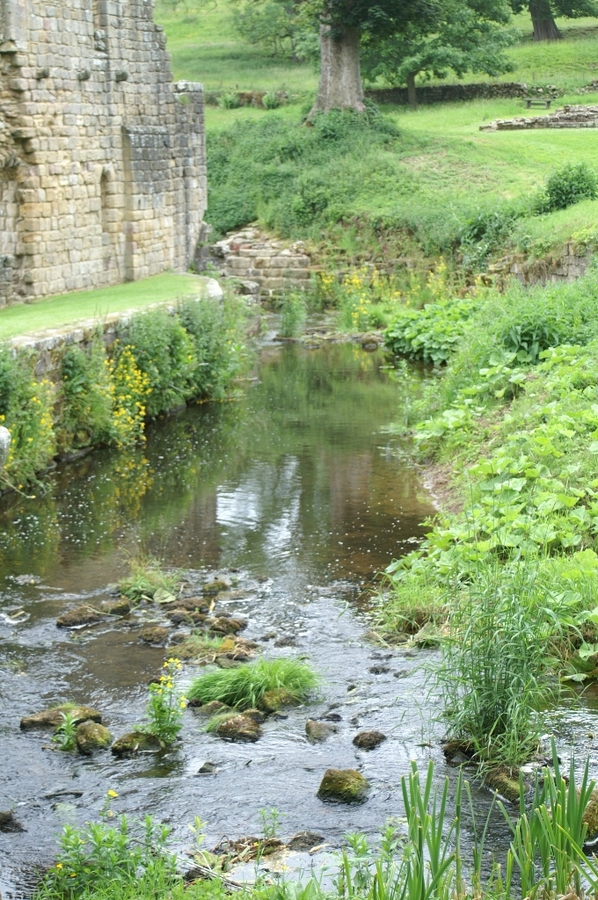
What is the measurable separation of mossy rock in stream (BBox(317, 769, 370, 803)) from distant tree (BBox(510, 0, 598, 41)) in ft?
133

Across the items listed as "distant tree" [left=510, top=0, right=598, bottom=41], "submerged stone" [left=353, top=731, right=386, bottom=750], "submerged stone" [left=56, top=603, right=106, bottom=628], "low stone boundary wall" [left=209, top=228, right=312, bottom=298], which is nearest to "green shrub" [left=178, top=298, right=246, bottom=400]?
"submerged stone" [left=56, top=603, right=106, bottom=628]

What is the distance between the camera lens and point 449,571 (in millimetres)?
8102

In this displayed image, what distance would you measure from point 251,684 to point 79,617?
182 centimetres

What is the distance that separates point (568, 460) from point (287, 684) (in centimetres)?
367

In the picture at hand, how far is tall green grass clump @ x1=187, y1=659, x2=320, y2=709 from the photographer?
666 cm

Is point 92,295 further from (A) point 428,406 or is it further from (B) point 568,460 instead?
(B) point 568,460

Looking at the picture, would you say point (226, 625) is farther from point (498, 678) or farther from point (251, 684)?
point (498, 678)

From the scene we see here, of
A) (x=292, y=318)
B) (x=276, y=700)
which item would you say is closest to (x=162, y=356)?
(x=292, y=318)

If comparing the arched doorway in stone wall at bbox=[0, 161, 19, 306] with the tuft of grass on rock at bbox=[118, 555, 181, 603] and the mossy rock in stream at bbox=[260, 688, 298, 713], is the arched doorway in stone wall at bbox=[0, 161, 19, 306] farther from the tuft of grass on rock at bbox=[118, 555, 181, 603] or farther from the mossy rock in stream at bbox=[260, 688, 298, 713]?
the mossy rock in stream at bbox=[260, 688, 298, 713]

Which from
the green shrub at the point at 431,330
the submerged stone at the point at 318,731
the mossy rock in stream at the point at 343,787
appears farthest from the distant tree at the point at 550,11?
the mossy rock in stream at the point at 343,787

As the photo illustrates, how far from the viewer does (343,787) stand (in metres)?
5.44

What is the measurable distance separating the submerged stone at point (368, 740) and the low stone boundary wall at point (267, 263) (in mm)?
17891

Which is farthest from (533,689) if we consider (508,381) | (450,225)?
(450,225)

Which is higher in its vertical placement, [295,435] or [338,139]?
[338,139]
